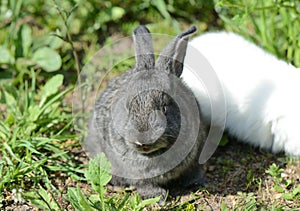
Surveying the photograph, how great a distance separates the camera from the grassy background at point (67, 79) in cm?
388

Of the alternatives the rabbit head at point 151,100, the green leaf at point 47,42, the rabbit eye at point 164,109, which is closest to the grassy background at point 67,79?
the green leaf at point 47,42

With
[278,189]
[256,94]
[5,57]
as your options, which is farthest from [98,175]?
[5,57]

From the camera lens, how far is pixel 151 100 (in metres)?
3.43

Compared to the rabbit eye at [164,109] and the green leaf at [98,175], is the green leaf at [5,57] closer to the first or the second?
the green leaf at [98,175]

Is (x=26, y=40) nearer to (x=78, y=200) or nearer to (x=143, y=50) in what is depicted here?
(x=143, y=50)

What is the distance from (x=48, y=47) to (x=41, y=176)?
4.63 feet

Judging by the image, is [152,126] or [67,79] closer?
[152,126]

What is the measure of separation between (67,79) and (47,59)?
0.85 feet

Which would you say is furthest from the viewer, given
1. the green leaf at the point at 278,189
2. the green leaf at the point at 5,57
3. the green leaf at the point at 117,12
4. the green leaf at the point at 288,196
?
the green leaf at the point at 117,12

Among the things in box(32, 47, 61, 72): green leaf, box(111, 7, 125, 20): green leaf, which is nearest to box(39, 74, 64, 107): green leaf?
box(32, 47, 61, 72): green leaf

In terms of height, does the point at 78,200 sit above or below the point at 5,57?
below

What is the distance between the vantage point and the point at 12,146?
410cm

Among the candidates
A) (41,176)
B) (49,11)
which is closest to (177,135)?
(41,176)

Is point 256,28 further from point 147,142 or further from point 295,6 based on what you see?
point 147,142
